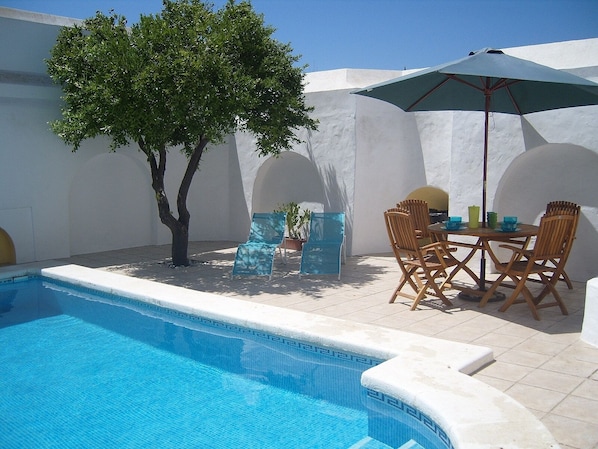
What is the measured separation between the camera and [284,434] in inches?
165

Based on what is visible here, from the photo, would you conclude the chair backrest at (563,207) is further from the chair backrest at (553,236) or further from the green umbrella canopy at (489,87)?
the green umbrella canopy at (489,87)

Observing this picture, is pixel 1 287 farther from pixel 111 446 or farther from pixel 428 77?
pixel 428 77

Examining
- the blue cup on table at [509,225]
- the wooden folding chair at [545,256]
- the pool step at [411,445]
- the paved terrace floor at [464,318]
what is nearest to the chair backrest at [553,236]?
the wooden folding chair at [545,256]

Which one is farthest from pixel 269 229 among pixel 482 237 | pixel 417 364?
pixel 417 364

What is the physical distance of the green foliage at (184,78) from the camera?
746 centimetres

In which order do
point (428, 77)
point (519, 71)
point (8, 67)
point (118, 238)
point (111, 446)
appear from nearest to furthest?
1. point (111, 446)
2. point (519, 71)
3. point (428, 77)
4. point (8, 67)
5. point (118, 238)

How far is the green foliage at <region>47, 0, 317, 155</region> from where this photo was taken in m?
7.46

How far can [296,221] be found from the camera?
1097cm

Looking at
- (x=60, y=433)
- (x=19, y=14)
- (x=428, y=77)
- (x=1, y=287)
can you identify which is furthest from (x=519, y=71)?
(x=19, y=14)

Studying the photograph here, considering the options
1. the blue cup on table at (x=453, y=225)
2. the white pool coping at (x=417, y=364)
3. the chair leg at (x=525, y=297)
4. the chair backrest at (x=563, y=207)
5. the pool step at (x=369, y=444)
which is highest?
the chair backrest at (x=563, y=207)

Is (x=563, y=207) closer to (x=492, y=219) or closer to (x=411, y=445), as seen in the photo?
(x=492, y=219)

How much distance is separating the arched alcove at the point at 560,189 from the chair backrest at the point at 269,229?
11.4 ft

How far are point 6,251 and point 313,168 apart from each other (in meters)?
5.94

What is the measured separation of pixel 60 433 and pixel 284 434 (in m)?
1.76
